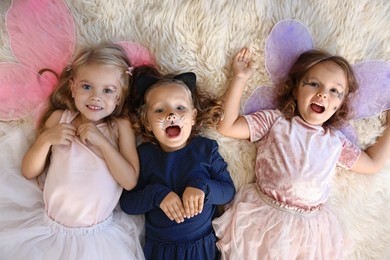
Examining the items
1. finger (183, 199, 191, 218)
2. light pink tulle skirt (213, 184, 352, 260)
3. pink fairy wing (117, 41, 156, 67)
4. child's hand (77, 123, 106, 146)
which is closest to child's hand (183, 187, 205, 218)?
finger (183, 199, 191, 218)

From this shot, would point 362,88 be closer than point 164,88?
No

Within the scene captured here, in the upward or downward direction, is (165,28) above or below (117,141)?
above

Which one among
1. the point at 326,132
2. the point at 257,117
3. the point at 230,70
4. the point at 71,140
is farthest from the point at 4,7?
the point at 326,132

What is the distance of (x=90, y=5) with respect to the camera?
119 cm

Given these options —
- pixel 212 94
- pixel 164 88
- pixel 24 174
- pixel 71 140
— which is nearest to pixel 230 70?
pixel 212 94

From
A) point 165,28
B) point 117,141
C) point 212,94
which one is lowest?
point 117,141

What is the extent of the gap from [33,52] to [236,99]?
558 mm

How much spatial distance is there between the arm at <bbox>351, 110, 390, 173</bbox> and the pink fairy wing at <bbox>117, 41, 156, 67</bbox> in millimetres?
638

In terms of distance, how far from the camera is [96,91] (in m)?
1.14

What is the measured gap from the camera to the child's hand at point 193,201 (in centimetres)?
109

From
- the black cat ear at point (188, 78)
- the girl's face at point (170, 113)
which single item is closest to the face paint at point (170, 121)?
the girl's face at point (170, 113)

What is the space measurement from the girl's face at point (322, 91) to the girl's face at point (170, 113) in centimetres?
31

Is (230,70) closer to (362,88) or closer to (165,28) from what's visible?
(165,28)

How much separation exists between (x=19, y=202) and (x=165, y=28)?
23.4 inches
